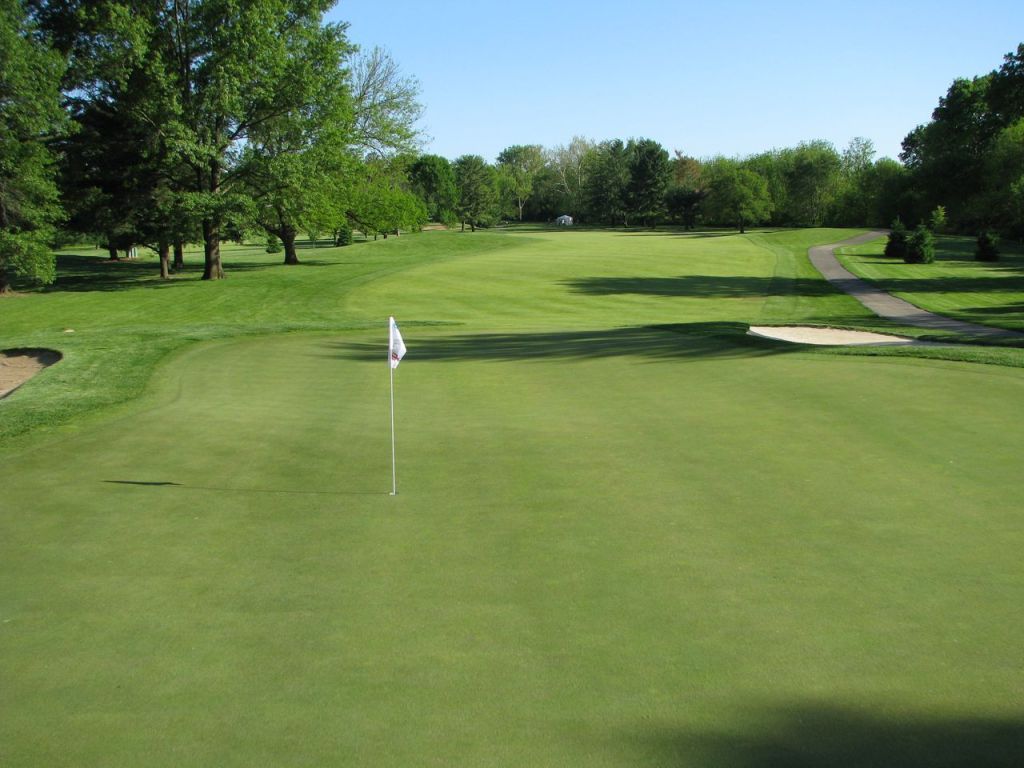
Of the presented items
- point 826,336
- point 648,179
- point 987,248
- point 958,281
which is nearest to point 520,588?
point 826,336

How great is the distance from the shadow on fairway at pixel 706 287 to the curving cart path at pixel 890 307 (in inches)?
52.7

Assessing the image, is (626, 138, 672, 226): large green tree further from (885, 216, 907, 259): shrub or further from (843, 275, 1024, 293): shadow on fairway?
(843, 275, 1024, 293): shadow on fairway

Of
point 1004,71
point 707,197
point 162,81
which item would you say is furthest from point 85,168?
point 707,197

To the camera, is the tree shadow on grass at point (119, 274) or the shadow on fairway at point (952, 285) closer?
the shadow on fairway at point (952, 285)

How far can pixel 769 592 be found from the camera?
5.13 metres

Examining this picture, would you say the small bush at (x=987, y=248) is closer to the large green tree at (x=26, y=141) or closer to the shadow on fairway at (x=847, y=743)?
the large green tree at (x=26, y=141)

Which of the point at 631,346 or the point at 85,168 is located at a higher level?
the point at 85,168

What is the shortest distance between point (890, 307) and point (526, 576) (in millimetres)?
30674

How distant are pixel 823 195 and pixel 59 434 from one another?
106m

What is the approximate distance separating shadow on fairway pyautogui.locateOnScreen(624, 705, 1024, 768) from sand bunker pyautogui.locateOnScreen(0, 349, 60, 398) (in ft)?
49.2

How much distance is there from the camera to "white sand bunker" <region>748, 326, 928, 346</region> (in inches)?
741

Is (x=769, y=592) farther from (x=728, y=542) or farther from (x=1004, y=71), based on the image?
(x=1004, y=71)

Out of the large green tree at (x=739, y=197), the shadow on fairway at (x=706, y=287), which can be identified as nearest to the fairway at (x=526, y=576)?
the shadow on fairway at (x=706, y=287)

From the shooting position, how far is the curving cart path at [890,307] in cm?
2329
